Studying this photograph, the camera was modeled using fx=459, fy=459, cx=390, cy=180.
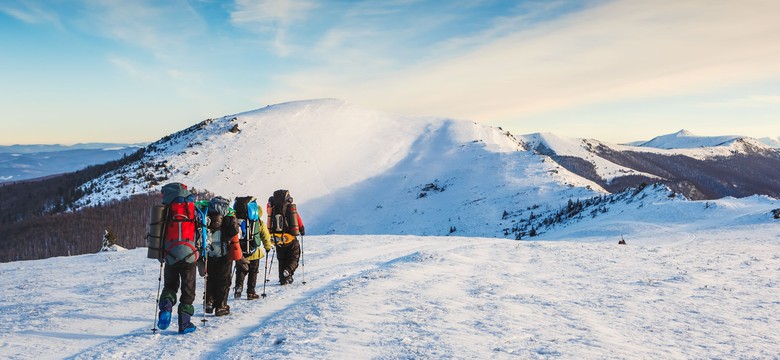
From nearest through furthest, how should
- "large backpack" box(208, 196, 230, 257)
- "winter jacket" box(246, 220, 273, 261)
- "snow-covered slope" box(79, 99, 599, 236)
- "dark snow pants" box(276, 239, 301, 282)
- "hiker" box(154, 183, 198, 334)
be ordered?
"hiker" box(154, 183, 198, 334)
"large backpack" box(208, 196, 230, 257)
"winter jacket" box(246, 220, 273, 261)
"dark snow pants" box(276, 239, 301, 282)
"snow-covered slope" box(79, 99, 599, 236)

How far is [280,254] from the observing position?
1377cm

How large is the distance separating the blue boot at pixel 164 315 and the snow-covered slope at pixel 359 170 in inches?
2633

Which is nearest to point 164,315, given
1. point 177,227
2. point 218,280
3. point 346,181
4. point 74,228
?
point 218,280

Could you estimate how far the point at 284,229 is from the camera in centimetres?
1357

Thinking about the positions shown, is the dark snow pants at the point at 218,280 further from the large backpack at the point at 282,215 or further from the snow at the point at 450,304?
the large backpack at the point at 282,215

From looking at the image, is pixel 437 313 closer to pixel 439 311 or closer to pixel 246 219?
pixel 439 311

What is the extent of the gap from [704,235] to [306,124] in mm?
150292

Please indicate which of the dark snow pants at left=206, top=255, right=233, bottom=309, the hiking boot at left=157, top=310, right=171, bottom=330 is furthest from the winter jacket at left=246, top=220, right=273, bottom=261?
the hiking boot at left=157, top=310, right=171, bottom=330

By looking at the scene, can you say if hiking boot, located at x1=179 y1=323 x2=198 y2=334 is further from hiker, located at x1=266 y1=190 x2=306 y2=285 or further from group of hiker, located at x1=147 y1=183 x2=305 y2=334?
hiker, located at x1=266 y1=190 x2=306 y2=285

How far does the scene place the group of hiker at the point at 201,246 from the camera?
8.68 meters

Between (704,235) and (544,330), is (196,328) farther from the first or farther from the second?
A: (704,235)

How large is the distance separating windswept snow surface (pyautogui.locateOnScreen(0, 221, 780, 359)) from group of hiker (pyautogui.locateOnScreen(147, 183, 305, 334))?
0.44 m

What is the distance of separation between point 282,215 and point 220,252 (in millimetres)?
3753

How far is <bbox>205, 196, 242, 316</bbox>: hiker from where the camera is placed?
9.77m
